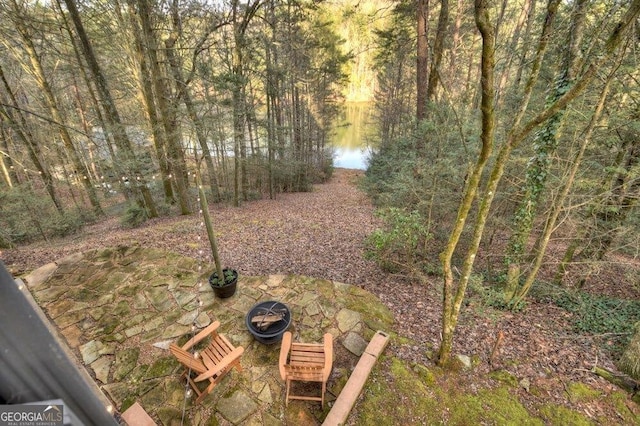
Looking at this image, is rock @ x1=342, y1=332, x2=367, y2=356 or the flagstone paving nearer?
the flagstone paving

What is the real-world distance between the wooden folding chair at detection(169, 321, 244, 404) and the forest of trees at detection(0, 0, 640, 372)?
8.03 feet

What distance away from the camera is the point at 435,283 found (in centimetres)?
486

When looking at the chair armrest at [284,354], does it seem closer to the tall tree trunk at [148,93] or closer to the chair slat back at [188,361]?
the chair slat back at [188,361]

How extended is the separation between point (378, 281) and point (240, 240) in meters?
3.93

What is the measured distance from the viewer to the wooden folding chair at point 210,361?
8.99ft

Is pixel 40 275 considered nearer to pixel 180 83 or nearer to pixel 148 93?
pixel 148 93

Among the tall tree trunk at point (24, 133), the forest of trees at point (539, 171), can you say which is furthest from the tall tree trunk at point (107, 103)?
the forest of trees at point (539, 171)

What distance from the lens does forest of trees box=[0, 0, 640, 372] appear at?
2.95m

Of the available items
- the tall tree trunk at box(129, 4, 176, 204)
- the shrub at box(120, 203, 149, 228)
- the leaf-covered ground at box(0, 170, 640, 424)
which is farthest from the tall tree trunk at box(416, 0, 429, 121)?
the shrub at box(120, 203, 149, 228)

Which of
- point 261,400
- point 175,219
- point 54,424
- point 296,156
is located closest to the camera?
point 54,424

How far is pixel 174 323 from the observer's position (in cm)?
385

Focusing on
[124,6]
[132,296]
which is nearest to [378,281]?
[132,296]

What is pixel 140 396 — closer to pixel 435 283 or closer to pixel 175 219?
pixel 435 283

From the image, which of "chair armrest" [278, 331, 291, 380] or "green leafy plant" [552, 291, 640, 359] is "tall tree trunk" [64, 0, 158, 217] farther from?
"green leafy plant" [552, 291, 640, 359]
